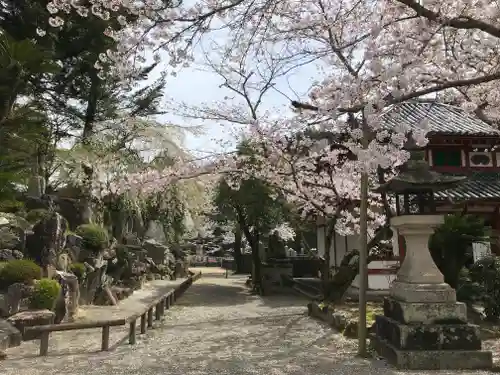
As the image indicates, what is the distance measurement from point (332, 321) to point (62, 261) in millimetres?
5900

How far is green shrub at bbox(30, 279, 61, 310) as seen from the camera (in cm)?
752

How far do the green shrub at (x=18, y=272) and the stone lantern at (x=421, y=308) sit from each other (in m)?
5.95

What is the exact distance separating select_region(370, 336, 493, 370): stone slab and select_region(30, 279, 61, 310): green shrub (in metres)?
5.87

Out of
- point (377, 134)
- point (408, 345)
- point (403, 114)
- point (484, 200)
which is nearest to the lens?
point (408, 345)

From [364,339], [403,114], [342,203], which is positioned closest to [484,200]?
[403,114]

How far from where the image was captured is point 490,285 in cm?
800

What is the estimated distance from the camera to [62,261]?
30.8 feet

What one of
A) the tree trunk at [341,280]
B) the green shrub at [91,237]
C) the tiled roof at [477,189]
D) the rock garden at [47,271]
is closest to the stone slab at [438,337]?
the tree trunk at [341,280]

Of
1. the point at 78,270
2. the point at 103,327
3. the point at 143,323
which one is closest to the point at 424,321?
the point at 103,327

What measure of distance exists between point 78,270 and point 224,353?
17.1ft

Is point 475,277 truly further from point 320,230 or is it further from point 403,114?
point 320,230

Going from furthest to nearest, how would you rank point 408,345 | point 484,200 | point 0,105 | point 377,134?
1. point 484,200
2. point 0,105
3. point 377,134
4. point 408,345

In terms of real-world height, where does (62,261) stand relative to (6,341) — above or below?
above

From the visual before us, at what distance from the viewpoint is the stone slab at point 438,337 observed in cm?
534
